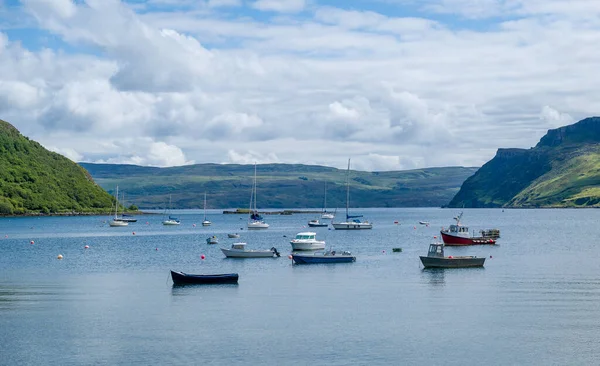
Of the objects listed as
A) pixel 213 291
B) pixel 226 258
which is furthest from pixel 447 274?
pixel 226 258

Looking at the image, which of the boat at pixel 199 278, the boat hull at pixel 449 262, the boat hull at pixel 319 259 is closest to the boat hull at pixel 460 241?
the boat hull at pixel 319 259

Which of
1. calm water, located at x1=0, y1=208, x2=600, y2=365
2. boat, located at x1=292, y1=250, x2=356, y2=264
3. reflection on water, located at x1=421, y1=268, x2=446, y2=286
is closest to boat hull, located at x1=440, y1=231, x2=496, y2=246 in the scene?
calm water, located at x1=0, y1=208, x2=600, y2=365

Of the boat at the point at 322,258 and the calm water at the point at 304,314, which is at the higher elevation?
the boat at the point at 322,258

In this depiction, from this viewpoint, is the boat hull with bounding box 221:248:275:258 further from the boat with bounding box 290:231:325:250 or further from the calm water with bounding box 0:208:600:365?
the boat with bounding box 290:231:325:250

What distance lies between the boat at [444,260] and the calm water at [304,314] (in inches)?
75.7

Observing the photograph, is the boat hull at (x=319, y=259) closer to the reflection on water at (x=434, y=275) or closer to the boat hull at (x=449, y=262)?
the boat hull at (x=449, y=262)

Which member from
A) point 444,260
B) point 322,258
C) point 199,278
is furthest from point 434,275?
point 199,278

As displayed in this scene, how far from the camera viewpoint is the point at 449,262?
102562mm

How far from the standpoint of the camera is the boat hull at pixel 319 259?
355 feet

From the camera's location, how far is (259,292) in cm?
7956

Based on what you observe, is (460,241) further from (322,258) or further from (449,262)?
(322,258)

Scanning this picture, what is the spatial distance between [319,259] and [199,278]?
2829 cm

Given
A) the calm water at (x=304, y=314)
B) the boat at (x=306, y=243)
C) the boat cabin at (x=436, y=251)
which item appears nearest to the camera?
the calm water at (x=304, y=314)

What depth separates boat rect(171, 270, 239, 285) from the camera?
A: 83.2 m
